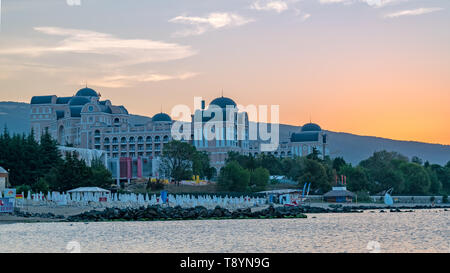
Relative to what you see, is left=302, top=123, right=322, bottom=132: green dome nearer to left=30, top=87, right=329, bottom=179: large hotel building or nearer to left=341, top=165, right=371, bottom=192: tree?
left=30, top=87, right=329, bottom=179: large hotel building

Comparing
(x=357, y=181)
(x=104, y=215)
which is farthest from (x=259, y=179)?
(x=104, y=215)

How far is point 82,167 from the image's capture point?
7369cm

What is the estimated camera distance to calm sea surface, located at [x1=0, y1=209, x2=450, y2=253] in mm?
32250

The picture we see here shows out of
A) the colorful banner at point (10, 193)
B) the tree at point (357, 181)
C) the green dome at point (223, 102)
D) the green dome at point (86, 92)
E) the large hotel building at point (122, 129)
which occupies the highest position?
the green dome at point (86, 92)

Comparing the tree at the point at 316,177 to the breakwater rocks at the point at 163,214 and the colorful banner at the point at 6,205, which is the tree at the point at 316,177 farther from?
the colorful banner at the point at 6,205

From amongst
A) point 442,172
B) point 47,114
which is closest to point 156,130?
point 47,114

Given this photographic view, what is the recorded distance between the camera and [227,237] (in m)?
37.8

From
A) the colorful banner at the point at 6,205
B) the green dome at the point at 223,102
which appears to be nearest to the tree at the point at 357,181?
the green dome at the point at 223,102

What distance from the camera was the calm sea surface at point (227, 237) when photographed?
106ft

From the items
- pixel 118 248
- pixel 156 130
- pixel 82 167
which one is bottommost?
pixel 118 248
